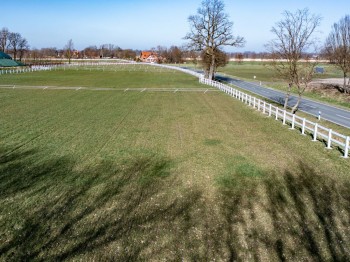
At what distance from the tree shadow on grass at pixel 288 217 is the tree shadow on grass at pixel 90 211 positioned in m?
1.42

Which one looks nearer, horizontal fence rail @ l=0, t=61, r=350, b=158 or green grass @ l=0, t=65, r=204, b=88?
horizontal fence rail @ l=0, t=61, r=350, b=158

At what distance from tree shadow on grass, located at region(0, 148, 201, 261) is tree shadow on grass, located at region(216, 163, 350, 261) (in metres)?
1.42

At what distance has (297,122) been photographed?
21.8 metres

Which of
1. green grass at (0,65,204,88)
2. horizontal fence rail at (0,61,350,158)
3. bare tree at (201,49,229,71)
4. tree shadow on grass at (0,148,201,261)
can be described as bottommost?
tree shadow on grass at (0,148,201,261)

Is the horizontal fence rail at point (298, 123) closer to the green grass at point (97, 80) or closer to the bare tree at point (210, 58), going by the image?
the bare tree at point (210, 58)

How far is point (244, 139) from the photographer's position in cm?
1905

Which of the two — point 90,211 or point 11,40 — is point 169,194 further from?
point 11,40

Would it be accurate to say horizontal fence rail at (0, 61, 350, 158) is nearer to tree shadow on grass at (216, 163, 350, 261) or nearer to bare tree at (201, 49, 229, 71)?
tree shadow on grass at (216, 163, 350, 261)

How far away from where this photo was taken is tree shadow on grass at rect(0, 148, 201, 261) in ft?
27.4

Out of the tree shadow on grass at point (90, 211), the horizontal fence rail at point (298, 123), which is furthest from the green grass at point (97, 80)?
the tree shadow on grass at point (90, 211)

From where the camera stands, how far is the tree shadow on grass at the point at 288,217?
8.37m

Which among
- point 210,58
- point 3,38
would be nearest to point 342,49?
point 210,58

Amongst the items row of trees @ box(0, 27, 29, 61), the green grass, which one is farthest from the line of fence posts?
row of trees @ box(0, 27, 29, 61)

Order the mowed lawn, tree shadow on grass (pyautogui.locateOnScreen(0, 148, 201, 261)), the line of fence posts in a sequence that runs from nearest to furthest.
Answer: tree shadow on grass (pyautogui.locateOnScreen(0, 148, 201, 261)) → the mowed lawn → the line of fence posts
